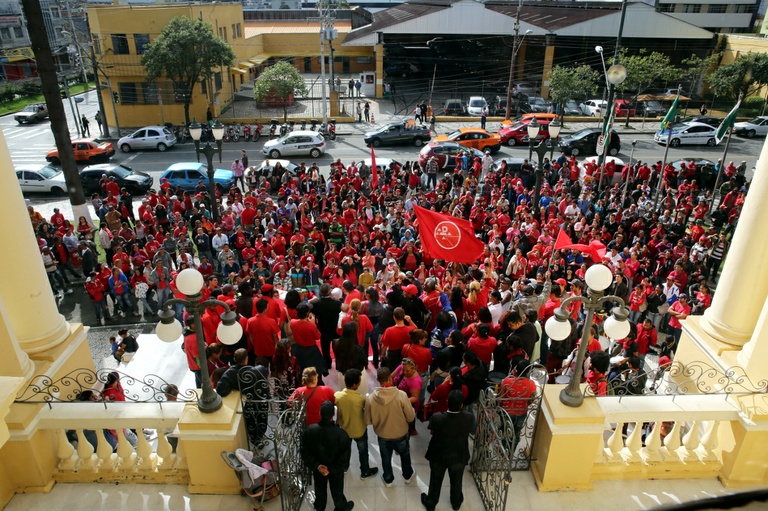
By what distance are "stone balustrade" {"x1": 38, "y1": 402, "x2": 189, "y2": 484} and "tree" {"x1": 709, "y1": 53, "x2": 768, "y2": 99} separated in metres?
39.5

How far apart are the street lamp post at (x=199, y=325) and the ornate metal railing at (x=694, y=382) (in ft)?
12.8

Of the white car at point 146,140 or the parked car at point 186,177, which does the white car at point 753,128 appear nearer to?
the parked car at point 186,177

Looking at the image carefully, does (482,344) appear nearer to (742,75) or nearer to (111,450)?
(111,450)

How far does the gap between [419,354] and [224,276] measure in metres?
7.84

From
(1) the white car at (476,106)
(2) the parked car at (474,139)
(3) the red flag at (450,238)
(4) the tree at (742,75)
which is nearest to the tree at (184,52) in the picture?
(2) the parked car at (474,139)

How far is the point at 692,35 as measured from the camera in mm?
43406

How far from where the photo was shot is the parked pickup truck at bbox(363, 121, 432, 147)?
30.6 meters

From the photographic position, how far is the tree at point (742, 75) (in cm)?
3519

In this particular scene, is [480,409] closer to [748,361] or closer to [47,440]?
[748,361]

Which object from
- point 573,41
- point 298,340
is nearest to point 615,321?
point 298,340

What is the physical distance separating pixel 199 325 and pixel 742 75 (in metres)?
41.3

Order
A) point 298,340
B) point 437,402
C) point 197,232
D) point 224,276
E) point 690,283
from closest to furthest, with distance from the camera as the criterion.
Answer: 1. point 437,402
2. point 298,340
3. point 690,283
4. point 224,276
5. point 197,232

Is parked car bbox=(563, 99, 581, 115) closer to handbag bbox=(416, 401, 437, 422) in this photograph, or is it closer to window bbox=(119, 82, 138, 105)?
window bbox=(119, 82, 138, 105)

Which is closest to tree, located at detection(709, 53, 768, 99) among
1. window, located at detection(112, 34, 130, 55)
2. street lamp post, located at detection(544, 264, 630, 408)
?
street lamp post, located at detection(544, 264, 630, 408)
